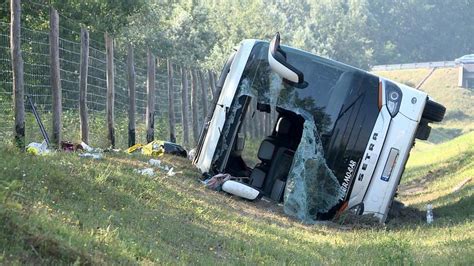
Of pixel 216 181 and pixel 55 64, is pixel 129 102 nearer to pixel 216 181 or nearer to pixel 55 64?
pixel 55 64

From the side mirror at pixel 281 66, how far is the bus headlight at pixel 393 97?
1.30m

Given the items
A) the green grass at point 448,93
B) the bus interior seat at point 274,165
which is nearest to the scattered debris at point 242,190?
the bus interior seat at point 274,165

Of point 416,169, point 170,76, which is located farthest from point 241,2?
point 170,76

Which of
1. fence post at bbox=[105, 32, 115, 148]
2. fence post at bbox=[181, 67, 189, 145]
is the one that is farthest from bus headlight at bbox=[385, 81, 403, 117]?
fence post at bbox=[181, 67, 189, 145]

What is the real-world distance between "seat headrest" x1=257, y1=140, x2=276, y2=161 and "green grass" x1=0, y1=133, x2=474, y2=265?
1420 mm

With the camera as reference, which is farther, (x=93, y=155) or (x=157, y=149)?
(x=157, y=149)

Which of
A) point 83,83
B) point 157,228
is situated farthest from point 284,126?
point 157,228

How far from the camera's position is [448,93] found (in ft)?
258

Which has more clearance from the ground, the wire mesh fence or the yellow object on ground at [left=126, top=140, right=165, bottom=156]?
the wire mesh fence

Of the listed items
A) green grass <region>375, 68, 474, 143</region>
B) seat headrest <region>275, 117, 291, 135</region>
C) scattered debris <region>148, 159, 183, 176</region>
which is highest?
seat headrest <region>275, 117, 291, 135</region>

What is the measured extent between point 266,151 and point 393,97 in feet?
7.99

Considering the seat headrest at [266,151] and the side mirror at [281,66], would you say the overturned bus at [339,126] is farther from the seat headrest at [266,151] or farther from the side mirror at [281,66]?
the seat headrest at [266,151]

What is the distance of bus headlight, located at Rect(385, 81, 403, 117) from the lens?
35.6 feet

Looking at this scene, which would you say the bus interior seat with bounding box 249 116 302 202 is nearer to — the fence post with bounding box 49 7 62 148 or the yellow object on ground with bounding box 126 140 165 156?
the yellow object on ground with bounding box 126 140 165 156
